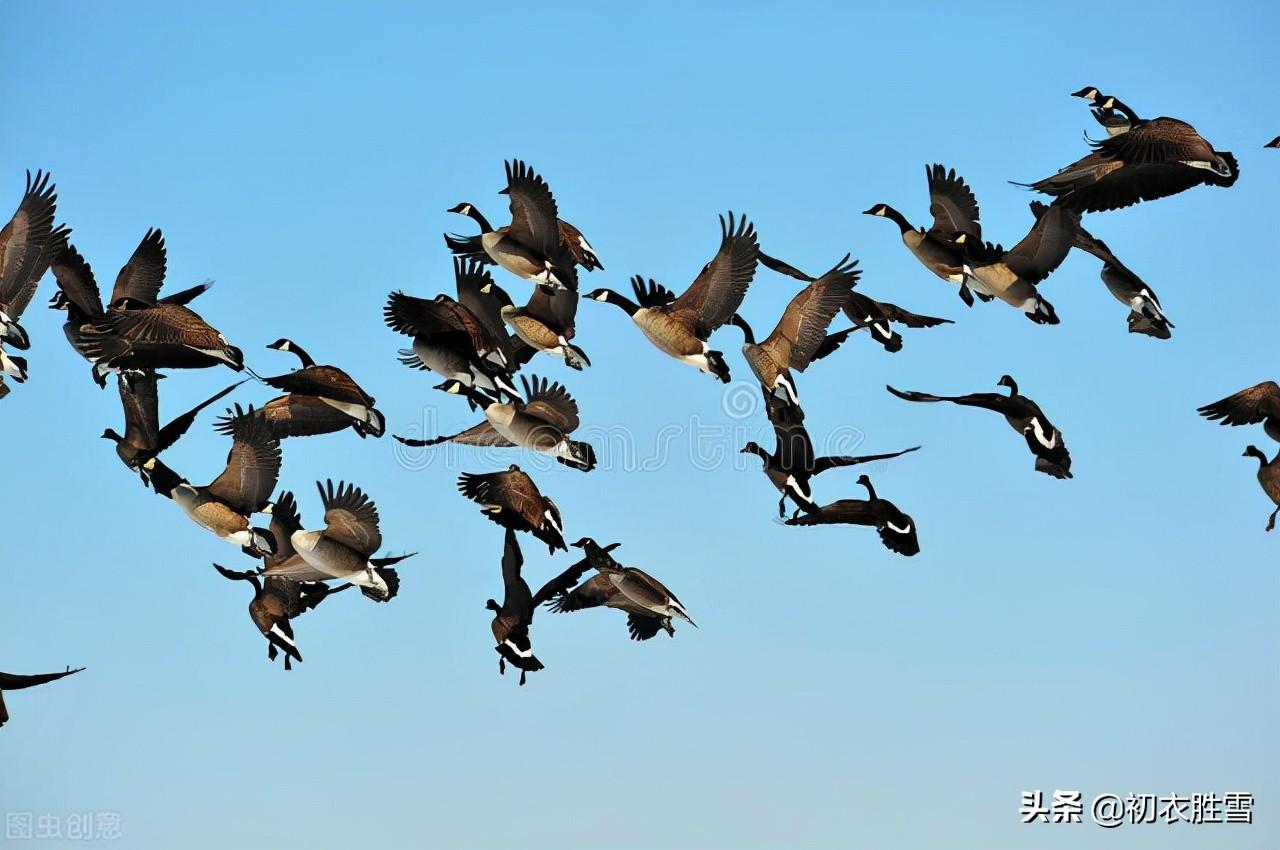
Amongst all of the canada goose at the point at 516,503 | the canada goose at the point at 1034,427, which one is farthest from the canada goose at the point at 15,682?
the canada goose at the point at 1034,427

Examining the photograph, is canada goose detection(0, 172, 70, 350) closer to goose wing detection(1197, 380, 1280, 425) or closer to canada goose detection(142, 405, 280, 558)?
canada goose detection(142, 405, 280, 558)

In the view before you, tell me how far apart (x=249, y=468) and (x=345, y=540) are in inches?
51.0

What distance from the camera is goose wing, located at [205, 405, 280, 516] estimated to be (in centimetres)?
1712

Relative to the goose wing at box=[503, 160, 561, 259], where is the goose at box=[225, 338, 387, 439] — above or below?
below

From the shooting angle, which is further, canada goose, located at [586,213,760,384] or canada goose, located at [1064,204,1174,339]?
canada goose, located at [1064,204,1174,339]

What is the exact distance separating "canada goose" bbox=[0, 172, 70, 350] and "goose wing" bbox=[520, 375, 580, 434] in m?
5.18

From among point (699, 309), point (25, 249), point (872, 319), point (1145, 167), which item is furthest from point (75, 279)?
point (1145, 167)

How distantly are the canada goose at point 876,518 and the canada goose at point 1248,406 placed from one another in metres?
3.50

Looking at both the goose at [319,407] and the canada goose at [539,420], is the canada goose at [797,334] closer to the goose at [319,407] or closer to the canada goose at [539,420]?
the canada goose at [539,420]

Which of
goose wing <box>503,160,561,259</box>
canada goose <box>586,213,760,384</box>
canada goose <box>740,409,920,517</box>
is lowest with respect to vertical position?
canada goose <box>740,409,920,517</box>

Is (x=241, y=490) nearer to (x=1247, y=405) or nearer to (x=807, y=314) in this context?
(x=807, y=314)

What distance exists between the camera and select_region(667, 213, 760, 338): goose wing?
16.9 m

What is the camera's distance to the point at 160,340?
55.3 feet

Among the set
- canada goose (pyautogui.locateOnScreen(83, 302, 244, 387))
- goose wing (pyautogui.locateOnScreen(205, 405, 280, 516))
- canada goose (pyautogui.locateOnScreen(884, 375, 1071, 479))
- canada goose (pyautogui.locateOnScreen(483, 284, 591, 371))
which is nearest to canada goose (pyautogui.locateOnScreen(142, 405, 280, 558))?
goose wing (pyautogui.locateOnScreen(205, 405, 280, 516))
